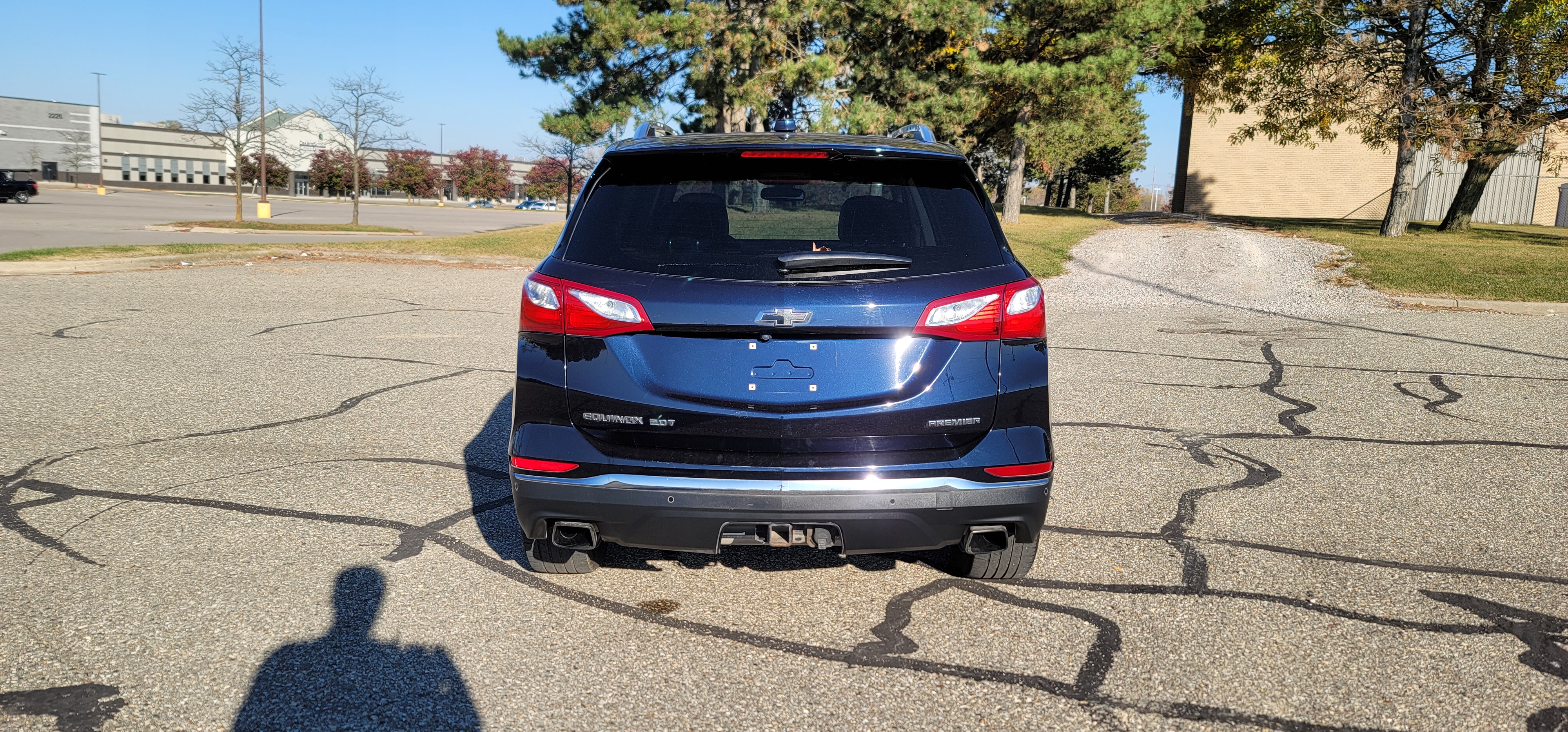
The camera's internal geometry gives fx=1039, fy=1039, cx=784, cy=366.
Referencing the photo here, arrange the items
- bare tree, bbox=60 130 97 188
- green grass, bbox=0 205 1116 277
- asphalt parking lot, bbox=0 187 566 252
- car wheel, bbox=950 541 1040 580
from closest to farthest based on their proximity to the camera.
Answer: car wheel, bbox=950 541 1040 580, green grass, bbox=0 205 1116 277, asphalt parking lot, bbox=0 187 566 252, bare tree, bbox=60 130 97 188

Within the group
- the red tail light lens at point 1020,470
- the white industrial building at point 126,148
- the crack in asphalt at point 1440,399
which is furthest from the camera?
the white industrial building at point 126,148

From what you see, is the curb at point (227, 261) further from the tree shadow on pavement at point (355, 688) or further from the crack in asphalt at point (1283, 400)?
the tree shadow on pavement at point (355, 688)

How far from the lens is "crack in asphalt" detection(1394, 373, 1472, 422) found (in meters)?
7.17

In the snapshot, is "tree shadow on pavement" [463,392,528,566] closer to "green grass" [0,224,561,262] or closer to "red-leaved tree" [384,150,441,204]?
"green grass" [0,224,561,262]

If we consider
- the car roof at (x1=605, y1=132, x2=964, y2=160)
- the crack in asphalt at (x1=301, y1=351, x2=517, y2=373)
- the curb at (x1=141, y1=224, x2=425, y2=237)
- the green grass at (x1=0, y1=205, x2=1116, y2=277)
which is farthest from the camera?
the curb at (x1=141, y1=224, x2=425, y2=237)

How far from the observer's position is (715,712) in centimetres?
288

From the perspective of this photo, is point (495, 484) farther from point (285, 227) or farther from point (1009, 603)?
point (285, 227)

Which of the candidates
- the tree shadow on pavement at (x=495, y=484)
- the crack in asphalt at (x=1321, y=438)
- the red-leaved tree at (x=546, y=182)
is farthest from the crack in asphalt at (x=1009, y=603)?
the red-leaved tree at (x=546, y=182)

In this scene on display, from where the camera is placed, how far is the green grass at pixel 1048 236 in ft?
63.6

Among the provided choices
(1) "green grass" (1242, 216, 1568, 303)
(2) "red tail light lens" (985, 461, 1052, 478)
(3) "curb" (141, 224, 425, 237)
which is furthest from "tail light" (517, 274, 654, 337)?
(3) "curb" (141, 224, 425, 237)

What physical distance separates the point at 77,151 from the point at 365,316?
85.5 meters

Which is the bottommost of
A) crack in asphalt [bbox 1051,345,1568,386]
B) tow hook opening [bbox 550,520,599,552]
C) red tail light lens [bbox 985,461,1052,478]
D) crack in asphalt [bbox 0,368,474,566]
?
Result: crack in asphalt [bbox 0,368,474,566]

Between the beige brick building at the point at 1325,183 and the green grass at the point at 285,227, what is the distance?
31491 millimetres

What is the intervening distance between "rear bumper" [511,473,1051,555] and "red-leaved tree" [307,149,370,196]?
273 feet
